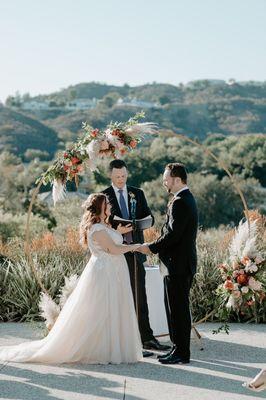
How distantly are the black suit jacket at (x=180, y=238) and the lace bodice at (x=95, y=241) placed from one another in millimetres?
342

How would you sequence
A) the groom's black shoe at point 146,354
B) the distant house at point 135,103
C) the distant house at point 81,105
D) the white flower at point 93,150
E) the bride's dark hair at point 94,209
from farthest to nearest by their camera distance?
1. the distant house at point 81,105
2. the distant house at point 135,103
3. the white flower at point 93,150
4. the groom's black shoe at point 146,354
5. the bride's dark hair at point 94,209

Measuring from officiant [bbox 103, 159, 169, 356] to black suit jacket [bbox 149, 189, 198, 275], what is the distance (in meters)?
0.79

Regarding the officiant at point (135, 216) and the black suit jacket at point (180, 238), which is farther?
the officiant at point (135, 216)

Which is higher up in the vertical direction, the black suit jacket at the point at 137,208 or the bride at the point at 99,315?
the black suit jacket at the point at 137,208

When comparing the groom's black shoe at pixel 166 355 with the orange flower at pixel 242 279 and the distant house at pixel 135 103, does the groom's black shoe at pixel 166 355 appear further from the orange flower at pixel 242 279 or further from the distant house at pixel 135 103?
the distant house at pixel 135 103

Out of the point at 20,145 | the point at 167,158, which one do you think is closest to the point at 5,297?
the point at 167,158

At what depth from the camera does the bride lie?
7008 millimetres

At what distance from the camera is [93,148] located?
26.3ft

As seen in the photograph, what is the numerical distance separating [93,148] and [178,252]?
5.94 feet

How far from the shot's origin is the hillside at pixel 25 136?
282 ft

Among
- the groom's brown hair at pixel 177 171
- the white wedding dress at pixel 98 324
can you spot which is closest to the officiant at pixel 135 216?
the white wedding dress at pixel 98 324

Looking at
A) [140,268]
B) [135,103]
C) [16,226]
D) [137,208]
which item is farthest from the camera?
[135,103]

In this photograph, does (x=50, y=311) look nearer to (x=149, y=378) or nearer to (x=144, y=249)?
(x=144, y=249)

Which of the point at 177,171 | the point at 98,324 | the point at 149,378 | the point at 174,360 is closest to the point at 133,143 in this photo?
the point at 177,171
